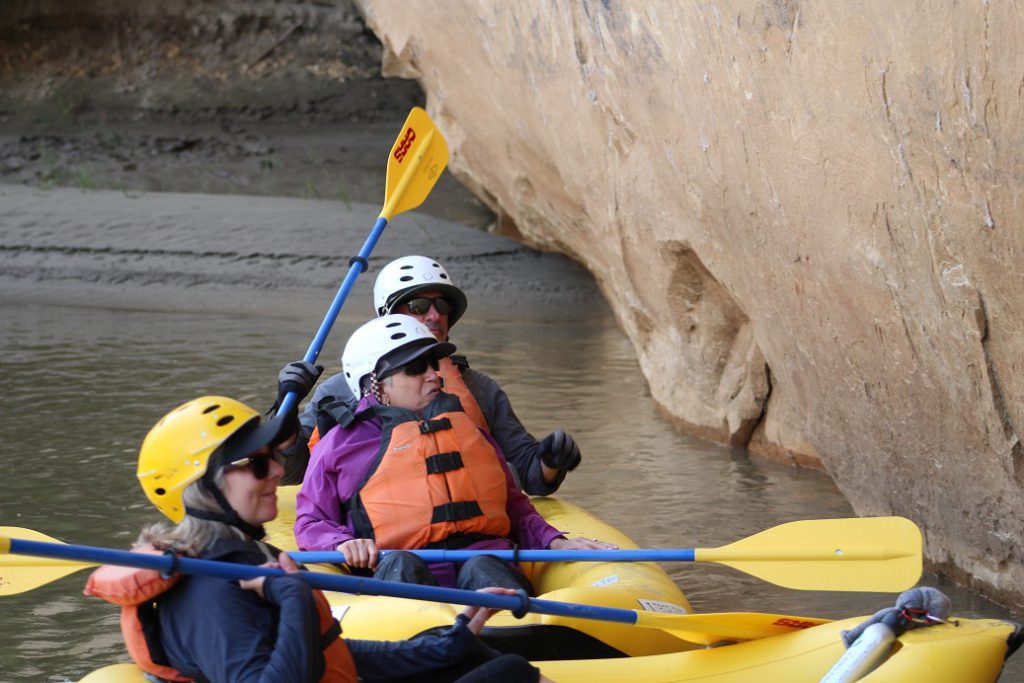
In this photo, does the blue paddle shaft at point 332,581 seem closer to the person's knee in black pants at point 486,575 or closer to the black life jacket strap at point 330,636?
the black life jacket strap at point 330,636

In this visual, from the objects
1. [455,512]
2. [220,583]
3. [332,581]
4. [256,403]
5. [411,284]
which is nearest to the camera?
[220,583]

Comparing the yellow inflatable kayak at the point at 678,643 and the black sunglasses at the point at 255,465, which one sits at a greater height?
the black sunglasses at the point at 255,465

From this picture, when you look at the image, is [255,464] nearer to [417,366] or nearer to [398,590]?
[398,590]

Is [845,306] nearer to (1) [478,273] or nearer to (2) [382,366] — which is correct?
(2) [382,366]

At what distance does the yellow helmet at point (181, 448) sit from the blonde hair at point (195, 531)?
0.07ft

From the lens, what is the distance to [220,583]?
2.23 metres

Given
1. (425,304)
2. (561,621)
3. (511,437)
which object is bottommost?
(561,621)

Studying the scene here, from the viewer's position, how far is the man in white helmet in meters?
3.82

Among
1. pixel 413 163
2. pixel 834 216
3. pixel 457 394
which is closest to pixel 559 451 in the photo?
pixel 457 394

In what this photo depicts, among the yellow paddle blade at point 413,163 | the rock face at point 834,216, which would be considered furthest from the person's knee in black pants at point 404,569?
the yellow paddle blade at point 413,163

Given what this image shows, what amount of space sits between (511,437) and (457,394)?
23 cm

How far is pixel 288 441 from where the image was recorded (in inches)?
93.9

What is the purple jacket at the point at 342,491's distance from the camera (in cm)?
336

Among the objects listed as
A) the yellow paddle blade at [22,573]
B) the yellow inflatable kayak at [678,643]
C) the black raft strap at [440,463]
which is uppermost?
the black raft strap at [440,463]
